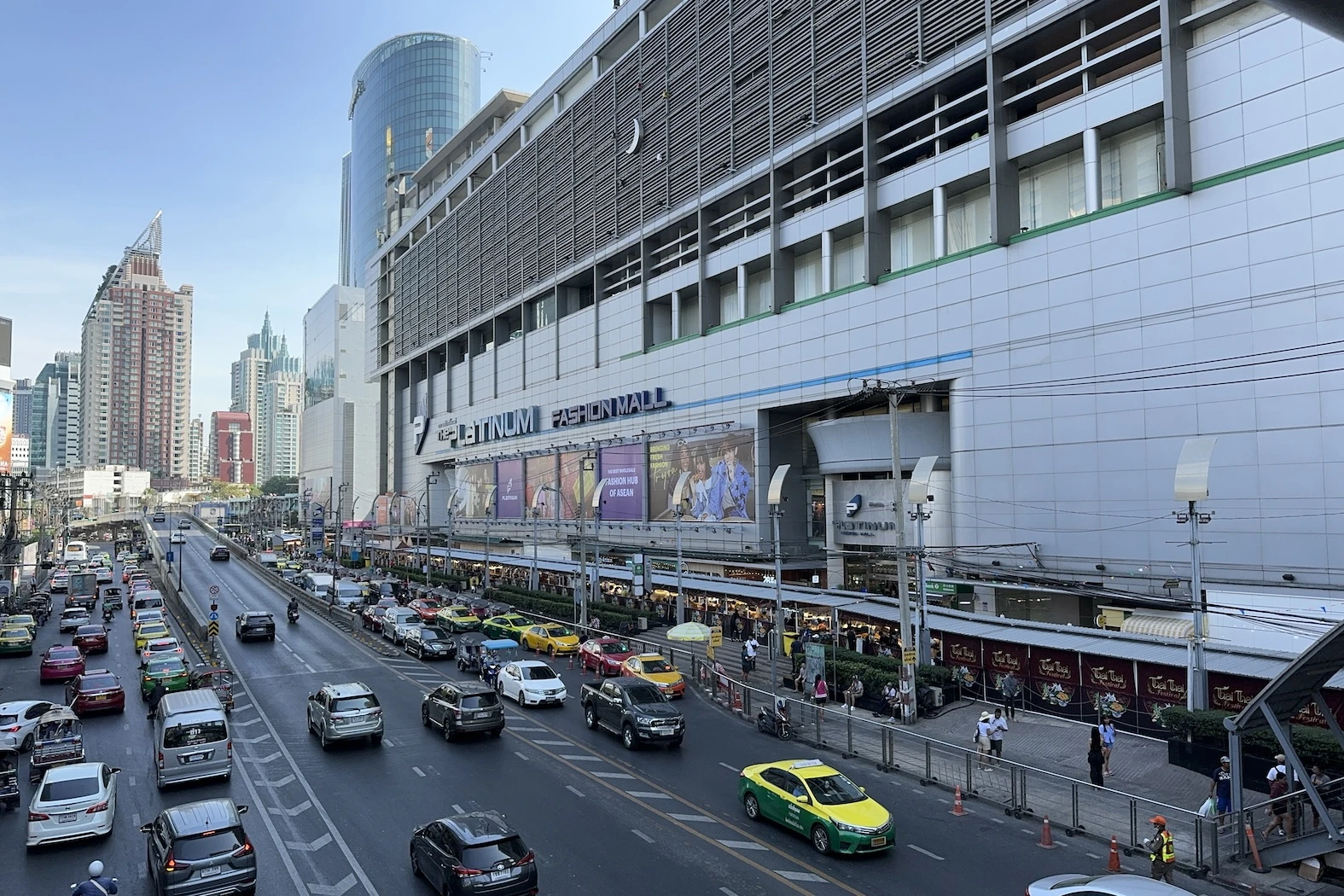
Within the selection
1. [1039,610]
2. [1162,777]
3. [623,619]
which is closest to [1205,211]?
[1039,610]

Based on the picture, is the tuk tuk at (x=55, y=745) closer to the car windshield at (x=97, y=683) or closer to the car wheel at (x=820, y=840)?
the car windshield at (x=97, y=683)

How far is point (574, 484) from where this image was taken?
73.6 metres

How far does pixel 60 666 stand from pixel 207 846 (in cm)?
2845

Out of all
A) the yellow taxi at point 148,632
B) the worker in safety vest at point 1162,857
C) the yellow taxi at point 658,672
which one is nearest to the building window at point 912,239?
the yellow taxi at point 658,672

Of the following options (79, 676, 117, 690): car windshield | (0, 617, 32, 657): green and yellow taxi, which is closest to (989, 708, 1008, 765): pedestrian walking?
(79, 676, 117, 690): car windshield

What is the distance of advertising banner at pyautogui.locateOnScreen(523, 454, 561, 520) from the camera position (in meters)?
76.6

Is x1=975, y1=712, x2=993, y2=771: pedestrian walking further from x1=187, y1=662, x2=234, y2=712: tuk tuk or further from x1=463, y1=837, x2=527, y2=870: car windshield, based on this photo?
x1=187, y1=662, x2=234, y2=712: tuk tuk

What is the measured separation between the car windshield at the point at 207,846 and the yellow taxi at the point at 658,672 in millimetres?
18279

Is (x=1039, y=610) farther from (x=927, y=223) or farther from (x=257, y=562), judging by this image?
(x=257, y=562)

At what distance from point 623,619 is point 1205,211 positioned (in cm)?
3267

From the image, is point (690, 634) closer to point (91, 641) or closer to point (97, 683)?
point (97, 683)

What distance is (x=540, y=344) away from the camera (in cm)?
8038

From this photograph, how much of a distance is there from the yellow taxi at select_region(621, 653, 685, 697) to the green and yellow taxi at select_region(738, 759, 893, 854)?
12.9 m

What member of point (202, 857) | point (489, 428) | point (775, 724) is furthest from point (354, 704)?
point (489, 428)
